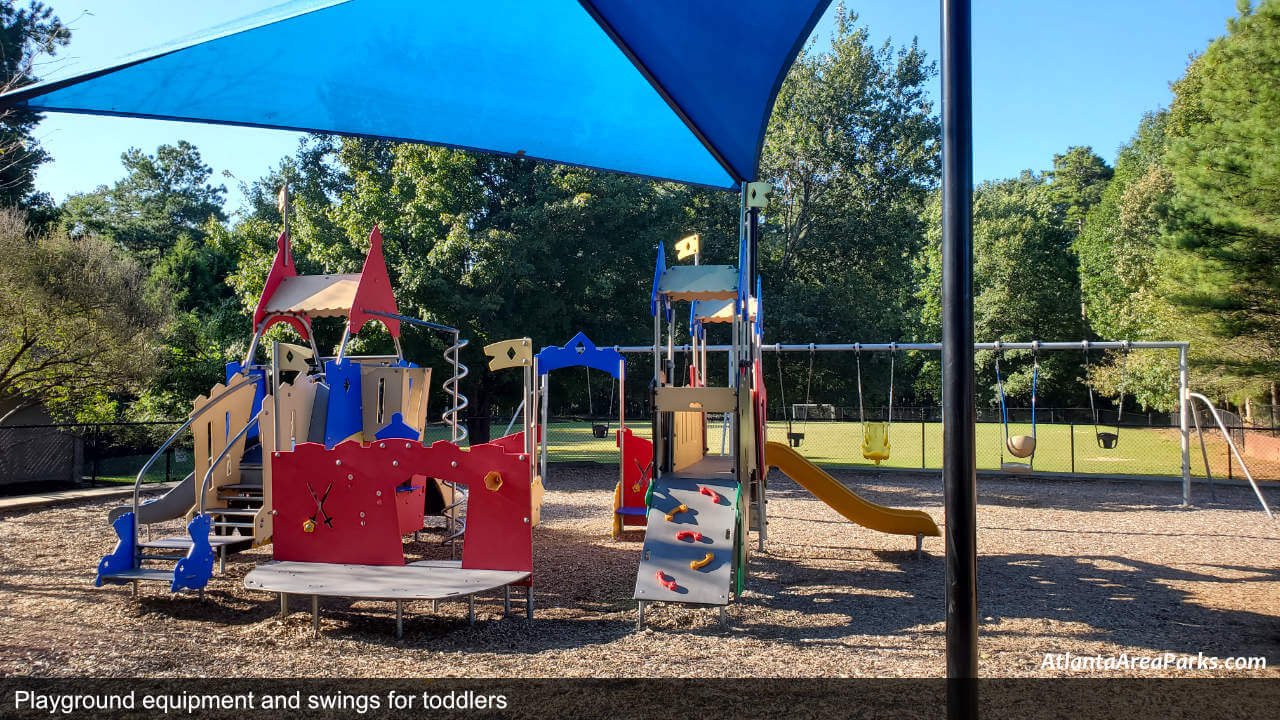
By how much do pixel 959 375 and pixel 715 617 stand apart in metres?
3.97

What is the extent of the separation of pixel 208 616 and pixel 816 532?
7.10m

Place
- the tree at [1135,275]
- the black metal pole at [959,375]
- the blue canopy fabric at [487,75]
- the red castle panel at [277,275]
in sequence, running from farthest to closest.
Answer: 1. the tree at [1135,275]
2. the red castle panel at [277,275]
3. the blue canopy fabric at [487,75]
4. the black metal pole at [959,375]

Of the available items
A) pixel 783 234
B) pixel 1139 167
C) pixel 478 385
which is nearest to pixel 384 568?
pixel 478 385

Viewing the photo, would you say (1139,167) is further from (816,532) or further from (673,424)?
(673,424)

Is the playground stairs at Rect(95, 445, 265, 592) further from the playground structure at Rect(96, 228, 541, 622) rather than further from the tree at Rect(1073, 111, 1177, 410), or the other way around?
the tree at Rect(1073, 111, 1177, 410)

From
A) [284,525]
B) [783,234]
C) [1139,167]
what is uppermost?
[1139,167]

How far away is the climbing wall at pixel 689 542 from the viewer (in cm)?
574

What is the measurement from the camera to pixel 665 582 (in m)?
5.80

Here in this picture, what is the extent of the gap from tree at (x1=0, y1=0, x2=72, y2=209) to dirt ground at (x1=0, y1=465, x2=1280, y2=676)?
3824 millimetres

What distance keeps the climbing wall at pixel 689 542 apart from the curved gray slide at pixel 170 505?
15.4 ft

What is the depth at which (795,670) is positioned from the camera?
4.74 metres

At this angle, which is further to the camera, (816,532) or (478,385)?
(478,385)

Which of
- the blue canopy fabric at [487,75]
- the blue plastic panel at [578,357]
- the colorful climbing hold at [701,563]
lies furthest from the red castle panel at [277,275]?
the colorful climbing hold at [701,563]

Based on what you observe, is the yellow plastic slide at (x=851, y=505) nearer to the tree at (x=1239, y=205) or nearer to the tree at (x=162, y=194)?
the tree at (x=1239, y=205)
